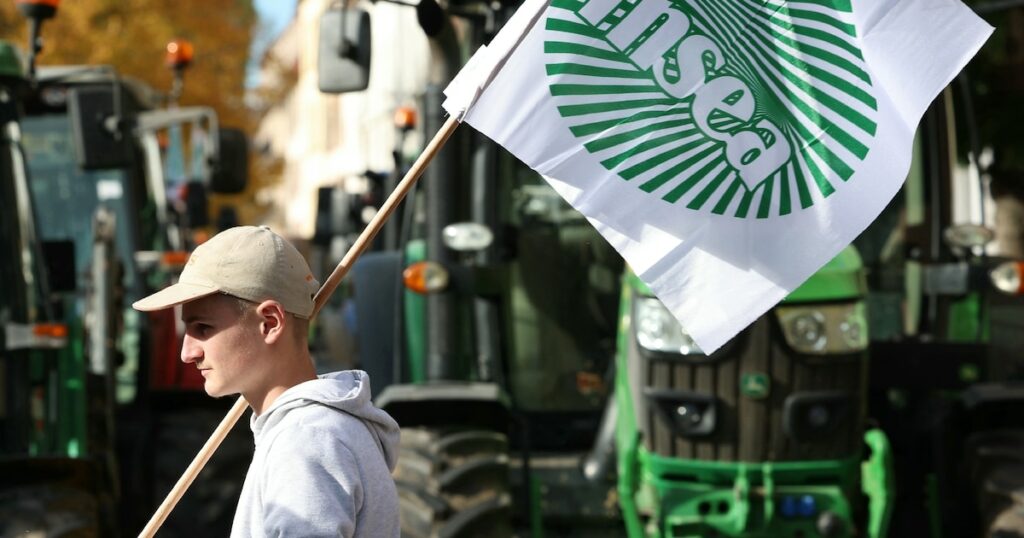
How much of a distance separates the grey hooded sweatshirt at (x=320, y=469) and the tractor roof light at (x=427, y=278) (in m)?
3.87

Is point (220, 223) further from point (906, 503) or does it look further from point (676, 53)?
point (676, 53)

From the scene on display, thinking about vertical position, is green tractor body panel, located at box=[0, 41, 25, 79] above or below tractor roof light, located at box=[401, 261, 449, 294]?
above

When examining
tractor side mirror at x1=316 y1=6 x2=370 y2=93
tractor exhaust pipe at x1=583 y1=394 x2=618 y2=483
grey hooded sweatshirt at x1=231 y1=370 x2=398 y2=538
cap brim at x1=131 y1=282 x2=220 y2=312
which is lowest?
tractor exhaust pipe at x1=583 y1=394 x2=618 y2=483

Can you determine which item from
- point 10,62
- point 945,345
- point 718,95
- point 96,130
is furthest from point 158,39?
point 718,95

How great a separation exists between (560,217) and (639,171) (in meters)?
3.56

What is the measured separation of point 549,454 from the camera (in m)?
7.78

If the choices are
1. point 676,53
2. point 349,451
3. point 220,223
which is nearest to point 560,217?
point 676,53

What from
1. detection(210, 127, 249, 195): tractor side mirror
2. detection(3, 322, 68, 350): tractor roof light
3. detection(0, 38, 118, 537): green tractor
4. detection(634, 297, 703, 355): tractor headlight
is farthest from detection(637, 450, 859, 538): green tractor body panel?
detection(210, 127, 249, 195): tractor side mirror

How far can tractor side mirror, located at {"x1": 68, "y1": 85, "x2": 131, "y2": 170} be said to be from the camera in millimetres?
7707

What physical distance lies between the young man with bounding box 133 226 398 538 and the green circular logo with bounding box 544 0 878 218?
1.26m

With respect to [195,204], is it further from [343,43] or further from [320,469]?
[320,469]

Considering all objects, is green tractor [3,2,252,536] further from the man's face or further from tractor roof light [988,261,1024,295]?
the man's face

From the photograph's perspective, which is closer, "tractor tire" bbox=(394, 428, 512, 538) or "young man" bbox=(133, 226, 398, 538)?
"young man" bbox=(133, 226, 398, 538)

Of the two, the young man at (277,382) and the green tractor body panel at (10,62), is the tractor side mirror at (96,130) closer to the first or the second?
the green tractor body panel at (10,62)
